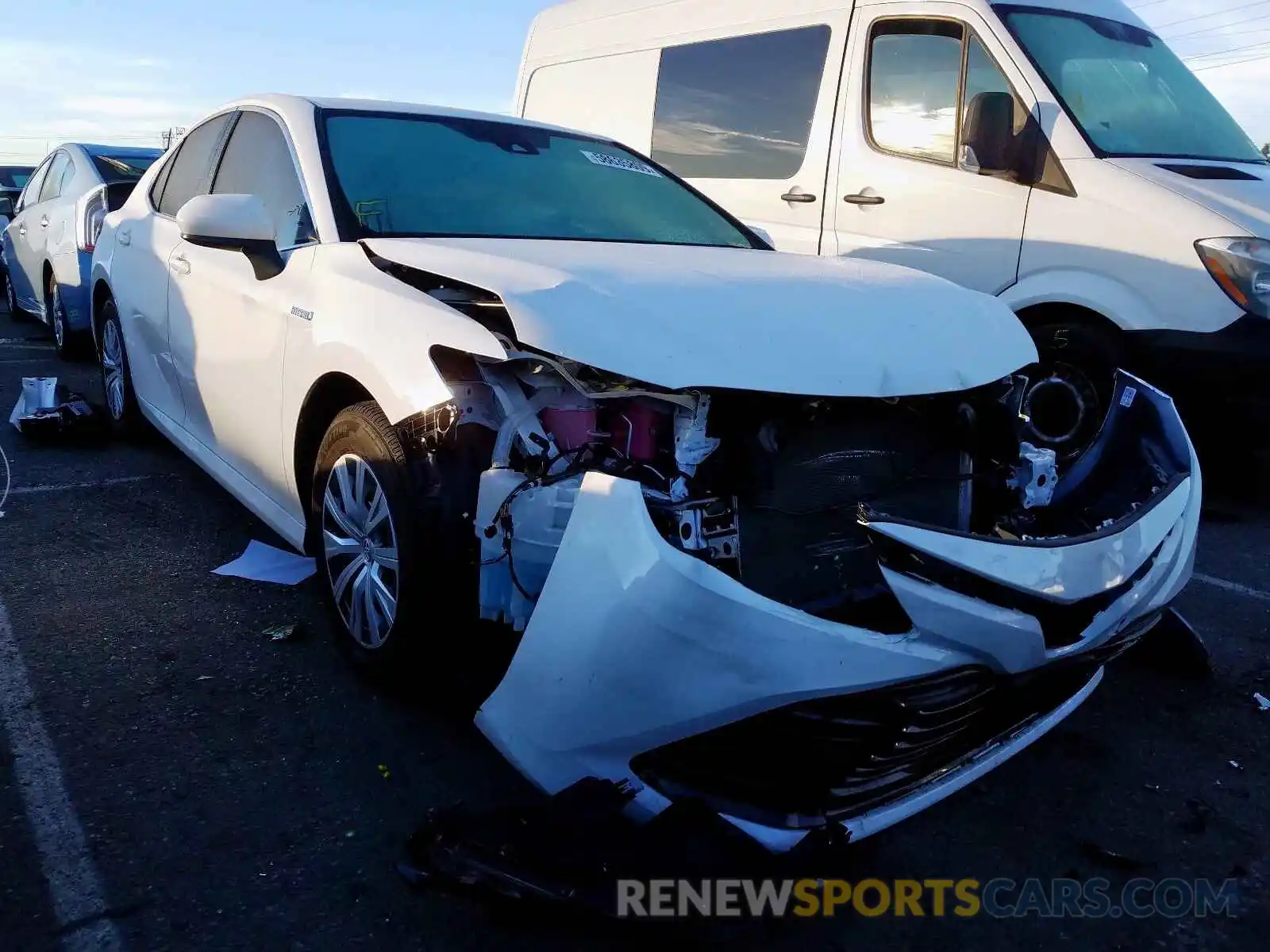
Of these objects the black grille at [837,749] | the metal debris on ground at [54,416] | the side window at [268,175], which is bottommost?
the metal debris on ground at [54,416]

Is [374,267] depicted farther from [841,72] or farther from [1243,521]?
[1243,521]

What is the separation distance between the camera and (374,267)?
2.75m

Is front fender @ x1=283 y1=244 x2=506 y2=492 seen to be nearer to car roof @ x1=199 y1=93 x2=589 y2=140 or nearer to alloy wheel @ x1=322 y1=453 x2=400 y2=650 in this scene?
alloy wheel @ x1=322 y1=453 x2=400 y2=650

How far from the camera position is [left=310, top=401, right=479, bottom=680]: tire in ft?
8.01

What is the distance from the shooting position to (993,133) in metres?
4.67

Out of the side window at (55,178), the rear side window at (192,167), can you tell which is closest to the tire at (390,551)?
the rear side window at (192,167)

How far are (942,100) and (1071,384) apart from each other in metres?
1.54

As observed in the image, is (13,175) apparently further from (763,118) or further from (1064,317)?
(1064,317)

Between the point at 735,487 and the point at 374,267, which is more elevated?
the point at 374,267

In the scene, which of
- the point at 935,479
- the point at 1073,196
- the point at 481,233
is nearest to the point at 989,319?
the point at 935,479

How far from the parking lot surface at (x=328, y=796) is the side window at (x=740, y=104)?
330 centimetres

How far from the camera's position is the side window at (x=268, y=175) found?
319cm

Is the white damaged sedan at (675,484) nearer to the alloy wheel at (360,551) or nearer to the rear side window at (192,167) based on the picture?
the alloy wheel at (360,551)

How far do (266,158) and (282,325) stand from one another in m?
0.82
